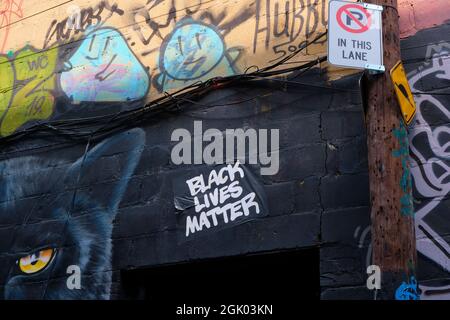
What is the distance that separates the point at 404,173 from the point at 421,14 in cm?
218

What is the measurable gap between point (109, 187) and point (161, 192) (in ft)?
2.22

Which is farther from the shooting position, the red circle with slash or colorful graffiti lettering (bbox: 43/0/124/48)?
colorful graffiti lettering (bbox: 43/0/124/48)

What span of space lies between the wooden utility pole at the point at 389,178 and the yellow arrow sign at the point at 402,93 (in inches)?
1.4

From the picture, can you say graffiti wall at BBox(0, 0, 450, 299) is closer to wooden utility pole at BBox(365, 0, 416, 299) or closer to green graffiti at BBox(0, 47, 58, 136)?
green graffiti at BBox(0, 47, 58, 136)

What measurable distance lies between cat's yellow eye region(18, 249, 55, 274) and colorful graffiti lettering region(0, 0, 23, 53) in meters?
2.84

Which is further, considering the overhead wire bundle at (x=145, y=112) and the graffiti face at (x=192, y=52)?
the graffiti face at (x=192, y=52)

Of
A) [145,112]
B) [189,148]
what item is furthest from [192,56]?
[189,148]

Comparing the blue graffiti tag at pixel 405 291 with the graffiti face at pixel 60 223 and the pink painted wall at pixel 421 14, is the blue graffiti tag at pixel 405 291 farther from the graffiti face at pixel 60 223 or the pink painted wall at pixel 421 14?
the graffiti face at pixel 60 223

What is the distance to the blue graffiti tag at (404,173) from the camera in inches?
217

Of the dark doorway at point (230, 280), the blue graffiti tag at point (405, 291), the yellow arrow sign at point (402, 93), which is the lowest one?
the blue graffiti tag at point (405, 291)

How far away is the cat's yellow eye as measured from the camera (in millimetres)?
8312

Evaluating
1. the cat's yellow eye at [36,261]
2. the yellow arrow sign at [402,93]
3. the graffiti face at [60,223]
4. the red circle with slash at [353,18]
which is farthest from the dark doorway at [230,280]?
the red circle with slash at [353,18]

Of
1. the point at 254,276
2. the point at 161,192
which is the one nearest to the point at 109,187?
the point at 161,192

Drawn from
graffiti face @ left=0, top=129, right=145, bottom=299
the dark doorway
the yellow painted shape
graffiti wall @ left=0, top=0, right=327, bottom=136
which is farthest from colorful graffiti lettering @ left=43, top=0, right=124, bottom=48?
the dark doorway
